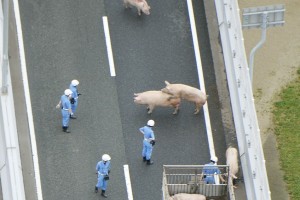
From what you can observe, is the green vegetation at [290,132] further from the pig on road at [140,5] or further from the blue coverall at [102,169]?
the blue coverall at [102,169]

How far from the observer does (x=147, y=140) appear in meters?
77.8

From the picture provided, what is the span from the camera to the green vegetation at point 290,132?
3243 inches

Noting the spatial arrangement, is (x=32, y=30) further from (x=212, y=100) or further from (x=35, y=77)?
(x=212, y=100)

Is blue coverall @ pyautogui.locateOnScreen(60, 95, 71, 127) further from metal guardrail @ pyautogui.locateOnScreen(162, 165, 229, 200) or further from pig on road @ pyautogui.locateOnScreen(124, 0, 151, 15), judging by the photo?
pig on road @ pyautogui.locateOnScreen(124, 0, 151, 15)

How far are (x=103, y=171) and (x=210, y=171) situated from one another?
12.8ft

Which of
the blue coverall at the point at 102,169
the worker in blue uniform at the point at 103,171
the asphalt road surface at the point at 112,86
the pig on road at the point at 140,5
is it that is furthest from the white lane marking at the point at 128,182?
the pig on road at the point at 140,5

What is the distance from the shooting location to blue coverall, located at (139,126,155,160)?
7756 cm

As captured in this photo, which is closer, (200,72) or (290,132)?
(200,72)

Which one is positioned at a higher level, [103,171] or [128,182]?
[103,171]

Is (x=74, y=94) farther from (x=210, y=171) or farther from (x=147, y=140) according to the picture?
(x=210, y=171)

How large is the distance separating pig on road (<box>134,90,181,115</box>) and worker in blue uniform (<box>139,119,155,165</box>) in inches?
47.9

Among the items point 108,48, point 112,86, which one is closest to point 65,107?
point 112,86

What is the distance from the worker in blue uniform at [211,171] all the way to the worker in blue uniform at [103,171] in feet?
11.6

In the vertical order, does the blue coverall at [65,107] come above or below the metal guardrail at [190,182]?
above
